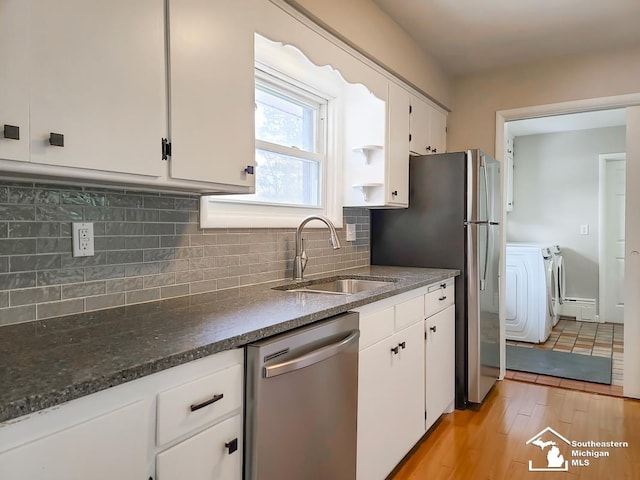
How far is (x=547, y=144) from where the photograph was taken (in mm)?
5711

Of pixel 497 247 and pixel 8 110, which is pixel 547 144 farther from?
pixel 8 110

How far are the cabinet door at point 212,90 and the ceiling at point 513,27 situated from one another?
1.31 metres

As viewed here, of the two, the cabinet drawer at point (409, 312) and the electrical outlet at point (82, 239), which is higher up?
the electrical outlet at point (82, 239)

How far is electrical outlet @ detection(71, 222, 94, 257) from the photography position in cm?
140

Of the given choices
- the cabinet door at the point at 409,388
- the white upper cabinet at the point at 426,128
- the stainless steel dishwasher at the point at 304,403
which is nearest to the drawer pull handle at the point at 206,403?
the stainless steel dishwasher at the point at 304,403

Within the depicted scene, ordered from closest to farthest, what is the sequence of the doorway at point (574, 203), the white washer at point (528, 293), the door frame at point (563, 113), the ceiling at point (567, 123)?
the door frame at point (563, 113) < the white washer at point (528, 293) < the ceiling at point (567, 123) < the doorway at point (574, 203)

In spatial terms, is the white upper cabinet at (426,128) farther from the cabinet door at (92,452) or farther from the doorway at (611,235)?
the doorway at (611,235)

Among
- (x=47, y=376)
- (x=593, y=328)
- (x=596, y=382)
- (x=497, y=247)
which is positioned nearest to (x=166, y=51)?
(x=47, y=376)

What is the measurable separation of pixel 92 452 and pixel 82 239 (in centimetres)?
76

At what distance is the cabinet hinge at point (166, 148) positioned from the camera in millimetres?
1327

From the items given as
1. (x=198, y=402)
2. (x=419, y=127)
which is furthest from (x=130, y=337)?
(x=419, y=127)

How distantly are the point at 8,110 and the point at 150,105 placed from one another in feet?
1.23

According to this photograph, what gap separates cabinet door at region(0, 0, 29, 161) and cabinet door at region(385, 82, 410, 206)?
2.09 meters

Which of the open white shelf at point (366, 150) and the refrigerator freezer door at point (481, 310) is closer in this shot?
the open white shelf at point (366, 150)
